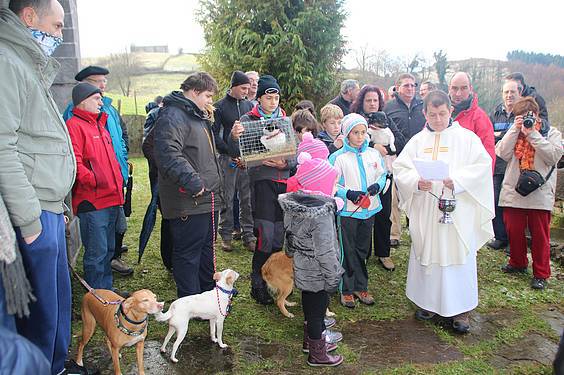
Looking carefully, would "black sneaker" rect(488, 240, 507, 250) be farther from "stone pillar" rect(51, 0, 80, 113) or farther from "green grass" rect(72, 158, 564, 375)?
"stone pillar" rect(51, 0, 80, 113)

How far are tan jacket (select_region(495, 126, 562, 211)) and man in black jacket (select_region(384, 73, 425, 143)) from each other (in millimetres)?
1087

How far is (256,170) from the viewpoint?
4.52 m

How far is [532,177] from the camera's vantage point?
5.06m

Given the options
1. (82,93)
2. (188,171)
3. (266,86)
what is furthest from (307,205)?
(82,93)

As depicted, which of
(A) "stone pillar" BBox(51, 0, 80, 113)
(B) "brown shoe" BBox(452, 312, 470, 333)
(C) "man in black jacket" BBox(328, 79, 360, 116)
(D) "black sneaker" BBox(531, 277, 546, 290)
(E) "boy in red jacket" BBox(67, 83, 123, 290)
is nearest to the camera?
(E) "boy in red jacket" BBox(67, 83, 123, 290)

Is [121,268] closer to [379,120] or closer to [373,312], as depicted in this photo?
[373,312]

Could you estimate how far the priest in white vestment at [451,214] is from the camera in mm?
4133

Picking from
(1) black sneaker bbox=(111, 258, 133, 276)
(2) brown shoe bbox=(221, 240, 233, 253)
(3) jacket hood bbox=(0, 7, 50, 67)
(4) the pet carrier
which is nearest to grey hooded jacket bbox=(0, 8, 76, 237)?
(3) jacket hood bbox=(0, 7, 50, 67)

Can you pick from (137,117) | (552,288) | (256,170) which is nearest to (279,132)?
(256,170)

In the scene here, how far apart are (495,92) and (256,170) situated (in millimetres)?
8529

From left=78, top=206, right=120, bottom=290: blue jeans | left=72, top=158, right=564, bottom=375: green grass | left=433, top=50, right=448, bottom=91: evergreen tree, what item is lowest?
left=72, top=158, right=564, bottom=375: green grass

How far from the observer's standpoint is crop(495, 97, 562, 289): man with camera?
5.04 m

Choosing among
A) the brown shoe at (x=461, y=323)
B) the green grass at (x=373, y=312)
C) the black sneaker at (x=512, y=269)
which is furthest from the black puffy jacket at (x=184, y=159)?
the black sneaker at (x=512, y=269)

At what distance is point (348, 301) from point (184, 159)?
88.5 inches
